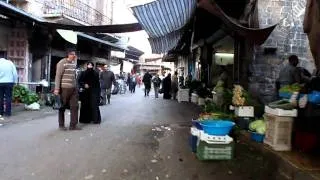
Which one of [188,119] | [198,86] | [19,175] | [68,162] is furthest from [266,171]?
[198,86]

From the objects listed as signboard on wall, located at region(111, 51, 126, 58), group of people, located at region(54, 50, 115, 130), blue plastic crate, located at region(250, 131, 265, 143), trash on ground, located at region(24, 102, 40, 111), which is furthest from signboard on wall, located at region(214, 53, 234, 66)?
signboard on wall, located at region(111, 51, 126, 58)

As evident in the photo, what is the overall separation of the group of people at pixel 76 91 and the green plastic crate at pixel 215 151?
455 cm

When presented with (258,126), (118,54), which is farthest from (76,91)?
(118,54)

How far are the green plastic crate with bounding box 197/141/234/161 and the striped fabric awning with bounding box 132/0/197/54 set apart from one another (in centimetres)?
366

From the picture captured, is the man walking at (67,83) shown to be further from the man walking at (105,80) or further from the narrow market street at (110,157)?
the man walking at (105,80)

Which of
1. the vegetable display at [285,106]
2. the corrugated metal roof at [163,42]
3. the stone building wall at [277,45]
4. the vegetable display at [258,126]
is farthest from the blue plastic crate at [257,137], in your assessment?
the corrugated metal roof at [163,42]

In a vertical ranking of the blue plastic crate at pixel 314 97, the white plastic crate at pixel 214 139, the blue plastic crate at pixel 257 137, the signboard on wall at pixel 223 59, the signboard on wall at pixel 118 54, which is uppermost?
the signboard on wall at pixel 118 54

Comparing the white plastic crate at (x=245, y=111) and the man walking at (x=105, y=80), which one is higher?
the man walking at (x=105, y=80)

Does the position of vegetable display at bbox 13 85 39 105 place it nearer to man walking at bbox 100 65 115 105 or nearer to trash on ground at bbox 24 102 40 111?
trash on ground at bbox 24 102 40 111

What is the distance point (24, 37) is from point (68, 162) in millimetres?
12534

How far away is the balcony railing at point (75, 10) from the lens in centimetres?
2219

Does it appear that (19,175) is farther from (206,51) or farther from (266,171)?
(206,51)

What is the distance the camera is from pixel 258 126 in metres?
8.68

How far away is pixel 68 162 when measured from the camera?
7.30 meters
